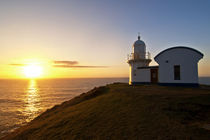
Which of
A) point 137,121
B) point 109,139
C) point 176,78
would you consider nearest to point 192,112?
point 137,121

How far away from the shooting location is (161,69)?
18.8 m

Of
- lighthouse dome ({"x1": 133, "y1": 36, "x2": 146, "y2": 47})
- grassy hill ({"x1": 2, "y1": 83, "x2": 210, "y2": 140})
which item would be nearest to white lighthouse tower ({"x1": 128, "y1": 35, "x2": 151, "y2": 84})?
lighthouse dome ({"x1": 133, "y1": 36, "x2": 146, "y2": 47})

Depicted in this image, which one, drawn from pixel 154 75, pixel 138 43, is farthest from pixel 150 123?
pixel 138 43

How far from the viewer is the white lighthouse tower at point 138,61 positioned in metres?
23.6

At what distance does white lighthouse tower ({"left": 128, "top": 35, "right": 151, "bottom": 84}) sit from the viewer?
77.5ft

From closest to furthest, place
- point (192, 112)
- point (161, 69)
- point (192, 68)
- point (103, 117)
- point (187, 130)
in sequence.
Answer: point (187, 130) < point (192, 112) < point (103, 117) < point (192, 68) < point (161, 69)

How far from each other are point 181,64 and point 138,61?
815 cm

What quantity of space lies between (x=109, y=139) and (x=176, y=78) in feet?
53.9

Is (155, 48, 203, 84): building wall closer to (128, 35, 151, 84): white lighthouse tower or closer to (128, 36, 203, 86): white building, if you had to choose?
(128, 36, 203, 86): white building

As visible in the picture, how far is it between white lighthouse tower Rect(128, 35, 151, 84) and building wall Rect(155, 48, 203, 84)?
5029 millimetres

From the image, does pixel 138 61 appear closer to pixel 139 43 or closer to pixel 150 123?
pixel 139 43

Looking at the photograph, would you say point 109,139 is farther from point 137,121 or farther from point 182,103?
point 182,103

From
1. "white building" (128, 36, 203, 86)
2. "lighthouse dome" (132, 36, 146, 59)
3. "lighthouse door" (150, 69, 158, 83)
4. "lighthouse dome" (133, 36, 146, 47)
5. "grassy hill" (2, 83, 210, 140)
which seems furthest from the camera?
"lighthouse dome" (133, 36, 146, 47)

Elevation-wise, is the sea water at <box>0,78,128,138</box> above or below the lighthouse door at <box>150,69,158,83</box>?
below
